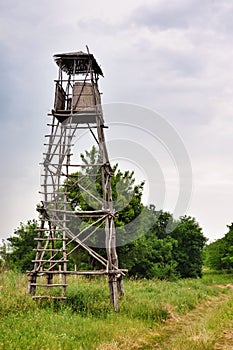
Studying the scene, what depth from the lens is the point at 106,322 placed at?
1380cm

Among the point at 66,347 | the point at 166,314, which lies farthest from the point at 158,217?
the point at 66,347

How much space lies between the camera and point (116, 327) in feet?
42.3

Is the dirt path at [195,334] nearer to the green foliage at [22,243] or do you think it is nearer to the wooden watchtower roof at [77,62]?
the wooden watchtower roof at [77,62]

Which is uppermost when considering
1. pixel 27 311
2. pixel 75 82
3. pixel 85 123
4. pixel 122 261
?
pixel 75 82

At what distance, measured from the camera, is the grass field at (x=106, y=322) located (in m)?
10.9

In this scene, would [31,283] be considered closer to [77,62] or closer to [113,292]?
[113,292]

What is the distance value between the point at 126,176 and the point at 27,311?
15897 millimetres

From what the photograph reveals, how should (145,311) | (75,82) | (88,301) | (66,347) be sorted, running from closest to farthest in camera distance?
(66,347) < (145,311) < (88,301) < (75,82)

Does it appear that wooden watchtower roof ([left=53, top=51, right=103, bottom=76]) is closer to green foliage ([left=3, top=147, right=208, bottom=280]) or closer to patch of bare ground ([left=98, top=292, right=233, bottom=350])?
green foliage ([left=3, top=147, right=208, bottom=280])

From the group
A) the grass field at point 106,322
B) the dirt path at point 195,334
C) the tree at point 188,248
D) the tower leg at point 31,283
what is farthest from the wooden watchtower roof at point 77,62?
the tree at point 188,248

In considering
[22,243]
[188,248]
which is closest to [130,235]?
[22,243]

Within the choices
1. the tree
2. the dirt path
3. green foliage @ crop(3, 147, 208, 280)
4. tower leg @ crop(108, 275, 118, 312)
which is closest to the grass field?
the dirt path

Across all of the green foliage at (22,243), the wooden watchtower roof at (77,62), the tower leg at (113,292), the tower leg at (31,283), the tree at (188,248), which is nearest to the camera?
the tower leg at (113,292)

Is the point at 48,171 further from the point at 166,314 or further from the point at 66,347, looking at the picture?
the point at 66,347
